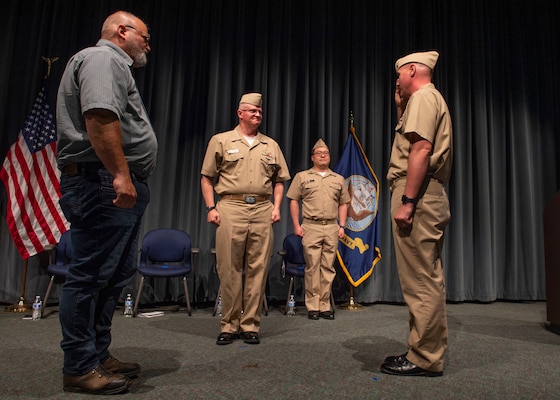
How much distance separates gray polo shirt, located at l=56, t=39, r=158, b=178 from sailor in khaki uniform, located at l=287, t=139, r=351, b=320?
99.6 inches

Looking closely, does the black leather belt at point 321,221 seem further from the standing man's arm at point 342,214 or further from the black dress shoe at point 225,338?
the black dress shoe at point 225,338

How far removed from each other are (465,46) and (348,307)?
12.6ft

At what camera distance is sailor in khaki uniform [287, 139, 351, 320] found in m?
3.91

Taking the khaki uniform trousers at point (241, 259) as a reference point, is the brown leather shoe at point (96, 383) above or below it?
below

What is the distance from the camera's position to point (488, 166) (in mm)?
5219

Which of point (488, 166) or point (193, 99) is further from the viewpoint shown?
point (488, 166)

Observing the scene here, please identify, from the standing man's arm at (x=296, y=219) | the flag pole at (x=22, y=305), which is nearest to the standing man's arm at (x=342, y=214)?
the standing man's arm at (x=296, y=219)

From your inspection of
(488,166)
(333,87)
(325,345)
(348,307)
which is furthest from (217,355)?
(488,166)

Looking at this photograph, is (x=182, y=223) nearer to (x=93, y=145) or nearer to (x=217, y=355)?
(x=217, y=355)

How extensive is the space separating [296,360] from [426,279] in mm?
841

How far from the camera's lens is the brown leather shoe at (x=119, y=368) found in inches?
70.7

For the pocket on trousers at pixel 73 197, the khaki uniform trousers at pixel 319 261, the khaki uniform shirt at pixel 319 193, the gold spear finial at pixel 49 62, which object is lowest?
the khaki uniform trousers at pixel 319 261

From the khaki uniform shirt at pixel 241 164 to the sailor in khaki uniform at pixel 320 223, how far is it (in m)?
1.19

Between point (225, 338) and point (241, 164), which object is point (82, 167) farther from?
point (225, 338)
